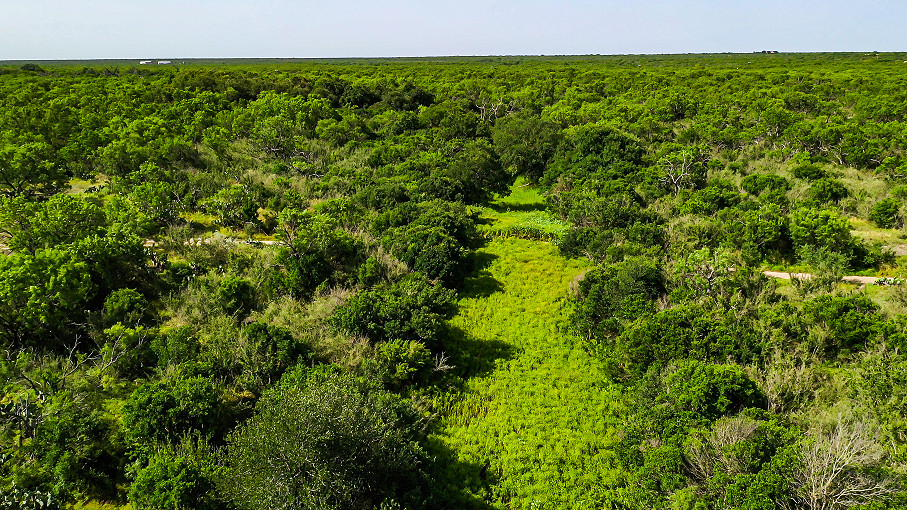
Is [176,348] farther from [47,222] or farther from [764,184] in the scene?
[764,184]

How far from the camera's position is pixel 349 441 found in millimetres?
10312

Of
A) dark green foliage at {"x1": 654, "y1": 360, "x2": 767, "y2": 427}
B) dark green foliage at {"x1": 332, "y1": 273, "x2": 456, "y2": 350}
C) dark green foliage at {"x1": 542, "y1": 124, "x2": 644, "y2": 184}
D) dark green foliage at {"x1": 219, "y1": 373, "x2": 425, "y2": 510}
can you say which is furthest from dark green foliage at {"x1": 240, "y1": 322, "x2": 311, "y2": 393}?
dark green foliage at {"x1": 542, "y1": 124, "x2": 644, "y2": 184}

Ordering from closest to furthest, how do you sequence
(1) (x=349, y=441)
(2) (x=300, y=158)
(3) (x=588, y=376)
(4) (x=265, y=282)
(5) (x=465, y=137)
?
(1) (x=349, y=441), (3) (x=588, y=376), (4) (x=265, y=282), (2) (x=300, y=158), (5) (x=465, y=137)

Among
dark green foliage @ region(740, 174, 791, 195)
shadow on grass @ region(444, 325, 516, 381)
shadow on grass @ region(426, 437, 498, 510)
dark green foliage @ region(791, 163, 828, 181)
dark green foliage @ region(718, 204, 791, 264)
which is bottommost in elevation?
shadow on grass @ region(426, 437, 498, 510)

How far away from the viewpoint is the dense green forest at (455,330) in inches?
422

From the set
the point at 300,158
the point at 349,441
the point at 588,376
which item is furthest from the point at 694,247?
the point at 300,158

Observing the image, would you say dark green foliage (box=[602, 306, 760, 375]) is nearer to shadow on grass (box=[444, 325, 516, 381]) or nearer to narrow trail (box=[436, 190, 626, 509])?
narrow trail (box=[436, 190, 626, 509])

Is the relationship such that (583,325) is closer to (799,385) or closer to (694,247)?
(799,385)

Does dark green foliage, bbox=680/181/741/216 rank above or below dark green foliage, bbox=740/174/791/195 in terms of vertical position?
below

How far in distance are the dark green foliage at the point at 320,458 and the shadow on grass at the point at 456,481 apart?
115cm

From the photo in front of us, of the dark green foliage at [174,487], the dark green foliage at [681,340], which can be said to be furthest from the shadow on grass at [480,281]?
the dark green foliage at [174,487]

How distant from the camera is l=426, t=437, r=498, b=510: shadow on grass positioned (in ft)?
40.9

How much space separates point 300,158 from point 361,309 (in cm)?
2740

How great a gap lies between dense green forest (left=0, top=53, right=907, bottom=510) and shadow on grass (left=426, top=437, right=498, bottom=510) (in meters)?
0.07
